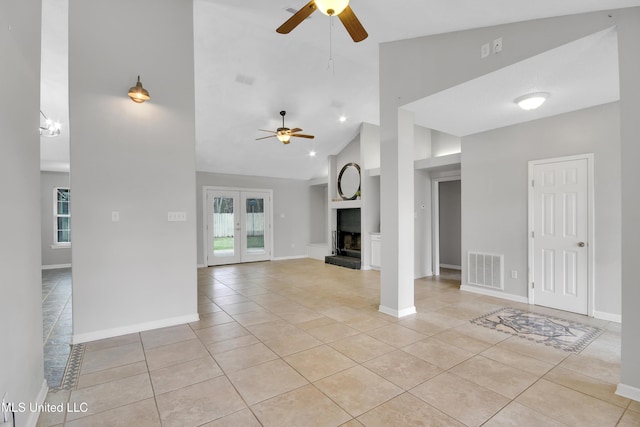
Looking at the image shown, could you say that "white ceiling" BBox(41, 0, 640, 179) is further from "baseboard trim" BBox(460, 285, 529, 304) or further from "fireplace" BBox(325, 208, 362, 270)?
"baseboard trim" BBox(460, 285, 529, 304)

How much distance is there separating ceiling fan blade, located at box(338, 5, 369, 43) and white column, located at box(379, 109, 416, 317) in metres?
1.43

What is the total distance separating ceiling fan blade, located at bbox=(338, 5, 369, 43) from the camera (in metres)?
2.40

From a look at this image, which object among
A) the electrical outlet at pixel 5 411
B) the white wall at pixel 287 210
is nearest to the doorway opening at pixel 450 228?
the white wall at pixel 287 210

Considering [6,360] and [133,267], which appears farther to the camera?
[133,267]

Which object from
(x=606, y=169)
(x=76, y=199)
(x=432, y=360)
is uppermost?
(x=606, y=169)

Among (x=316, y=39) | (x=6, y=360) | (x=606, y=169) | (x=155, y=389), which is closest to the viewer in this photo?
(x=6, y=360)

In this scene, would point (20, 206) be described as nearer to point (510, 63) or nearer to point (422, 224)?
point (510, 63)

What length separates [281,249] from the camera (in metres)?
9.10

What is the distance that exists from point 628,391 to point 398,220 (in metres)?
2.42

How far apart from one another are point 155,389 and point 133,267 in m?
1.61

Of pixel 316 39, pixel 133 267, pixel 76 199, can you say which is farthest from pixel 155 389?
pixel 316 39

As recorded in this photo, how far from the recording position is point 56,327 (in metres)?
3.63

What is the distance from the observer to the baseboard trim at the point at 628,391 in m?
2.15

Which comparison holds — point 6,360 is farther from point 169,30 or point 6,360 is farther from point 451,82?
point 451,82
